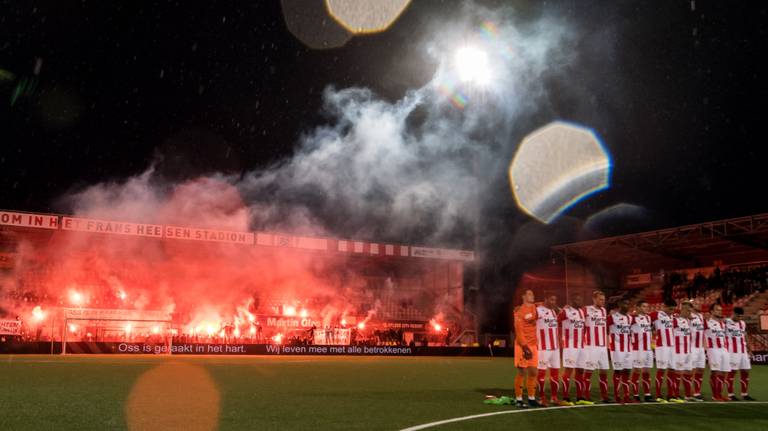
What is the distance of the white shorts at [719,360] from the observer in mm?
11873

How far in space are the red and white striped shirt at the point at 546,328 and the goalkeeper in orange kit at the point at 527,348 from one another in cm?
51

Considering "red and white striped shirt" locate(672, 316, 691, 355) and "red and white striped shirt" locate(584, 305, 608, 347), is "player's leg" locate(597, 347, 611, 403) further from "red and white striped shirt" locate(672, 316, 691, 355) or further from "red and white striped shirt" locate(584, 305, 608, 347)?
"red and white striped shirt" locate(672, 316, 691, 355)

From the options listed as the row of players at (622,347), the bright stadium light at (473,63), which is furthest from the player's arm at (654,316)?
the bright stadium light at (473,63)

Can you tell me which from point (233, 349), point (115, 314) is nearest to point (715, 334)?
point (233, 349)

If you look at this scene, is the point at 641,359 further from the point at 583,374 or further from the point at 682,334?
the point at 682,334

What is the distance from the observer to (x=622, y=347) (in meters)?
10.9

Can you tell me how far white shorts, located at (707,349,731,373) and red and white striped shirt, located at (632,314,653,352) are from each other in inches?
62.8

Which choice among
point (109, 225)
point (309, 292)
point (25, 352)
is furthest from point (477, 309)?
point (25, 352)

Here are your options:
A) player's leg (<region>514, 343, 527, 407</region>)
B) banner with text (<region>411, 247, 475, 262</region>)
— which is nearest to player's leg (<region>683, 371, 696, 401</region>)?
player's leg (<region>514, 343, 527, 407</region>)

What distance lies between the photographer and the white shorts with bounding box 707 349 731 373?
39.0 ft

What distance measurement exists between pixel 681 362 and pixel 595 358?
6.75ft

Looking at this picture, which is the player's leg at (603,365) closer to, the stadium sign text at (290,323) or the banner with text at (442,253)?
the stadium sign text at (290,323)

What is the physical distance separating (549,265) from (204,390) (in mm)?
36997

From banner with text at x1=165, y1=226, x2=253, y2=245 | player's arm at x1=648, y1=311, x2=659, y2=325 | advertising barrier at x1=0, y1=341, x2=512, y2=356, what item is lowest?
advertising barrier at x1=0, y1=341, x2=512, y2=356
